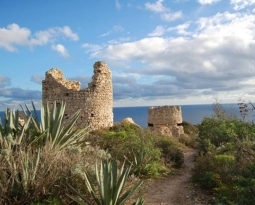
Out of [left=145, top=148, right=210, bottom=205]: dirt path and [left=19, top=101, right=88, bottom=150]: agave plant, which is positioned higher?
[left=19, top=101, right=88, bottom=150]: agave plant

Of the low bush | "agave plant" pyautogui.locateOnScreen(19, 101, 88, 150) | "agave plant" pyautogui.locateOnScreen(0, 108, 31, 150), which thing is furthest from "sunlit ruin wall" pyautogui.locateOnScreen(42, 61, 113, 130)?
"agave plant" pyautogui.locateOnScreen(0, 108, 31, 150)

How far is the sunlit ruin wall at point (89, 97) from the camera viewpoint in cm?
1562

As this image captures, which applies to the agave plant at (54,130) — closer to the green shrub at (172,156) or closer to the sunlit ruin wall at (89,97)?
the green shrub at (172,156)

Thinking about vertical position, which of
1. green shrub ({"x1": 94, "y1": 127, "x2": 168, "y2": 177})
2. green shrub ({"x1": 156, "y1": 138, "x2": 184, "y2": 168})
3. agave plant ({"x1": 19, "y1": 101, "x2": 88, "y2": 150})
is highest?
agave plant ({"x1": 19, "y1": 101, "x2": 88, "y2": 150})

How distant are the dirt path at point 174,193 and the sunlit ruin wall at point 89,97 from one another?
686cm

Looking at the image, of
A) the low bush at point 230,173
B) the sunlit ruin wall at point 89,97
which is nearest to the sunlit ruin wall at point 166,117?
the sunlit ruin wall at point 89,97

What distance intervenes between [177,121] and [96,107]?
24.7 ft

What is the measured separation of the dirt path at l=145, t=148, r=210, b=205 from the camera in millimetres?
7172

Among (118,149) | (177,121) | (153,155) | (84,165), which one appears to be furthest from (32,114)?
(177,121)

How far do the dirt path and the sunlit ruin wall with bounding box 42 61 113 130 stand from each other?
6858mm

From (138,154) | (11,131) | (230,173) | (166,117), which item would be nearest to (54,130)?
(11,131)

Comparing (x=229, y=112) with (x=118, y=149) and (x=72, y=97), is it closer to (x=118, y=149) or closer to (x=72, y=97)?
(x=72, y=97)

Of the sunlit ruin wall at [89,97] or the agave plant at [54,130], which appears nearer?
the agave plant at [54,130]

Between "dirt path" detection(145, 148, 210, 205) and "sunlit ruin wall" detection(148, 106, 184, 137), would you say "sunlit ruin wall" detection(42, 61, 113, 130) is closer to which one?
"sunlit ruin wall" detection(148, 106, 184, 137)
